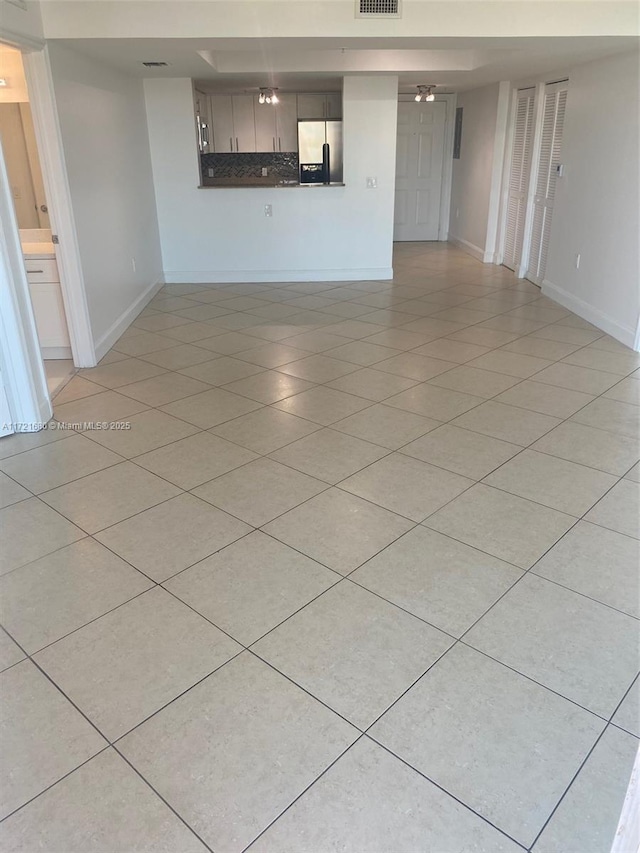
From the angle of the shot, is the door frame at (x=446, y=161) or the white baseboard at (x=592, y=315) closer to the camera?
the white baseboard at (x=592, y=315)

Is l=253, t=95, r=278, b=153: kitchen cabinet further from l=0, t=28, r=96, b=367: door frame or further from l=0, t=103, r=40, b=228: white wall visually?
l=0, t=28, r=96, b=367: door frame

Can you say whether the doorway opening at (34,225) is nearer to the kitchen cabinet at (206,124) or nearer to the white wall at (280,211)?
the white wall at (280,211)

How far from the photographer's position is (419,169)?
979 centimetres

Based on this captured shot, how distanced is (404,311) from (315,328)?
1.05 m

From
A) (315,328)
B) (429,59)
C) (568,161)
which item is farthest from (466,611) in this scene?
(429,59)

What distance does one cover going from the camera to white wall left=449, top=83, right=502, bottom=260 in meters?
7.80

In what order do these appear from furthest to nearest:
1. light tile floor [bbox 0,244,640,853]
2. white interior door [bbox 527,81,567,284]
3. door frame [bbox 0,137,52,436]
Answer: white interior door [bbox 527,81,567,284] → door frame [bbox 0,137,52,436] → light tile floor [bbox 0,244,640,853]

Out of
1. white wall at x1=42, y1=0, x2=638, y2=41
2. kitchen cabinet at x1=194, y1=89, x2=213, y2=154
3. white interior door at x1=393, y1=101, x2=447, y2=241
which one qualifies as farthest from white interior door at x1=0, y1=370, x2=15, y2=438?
white interior door at x1=393, y1=101, x2=447, y2=241

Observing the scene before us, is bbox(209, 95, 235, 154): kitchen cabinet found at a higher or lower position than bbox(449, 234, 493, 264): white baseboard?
higher

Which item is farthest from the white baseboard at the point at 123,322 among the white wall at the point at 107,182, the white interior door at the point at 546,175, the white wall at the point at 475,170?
the white wall at the point at 475,170

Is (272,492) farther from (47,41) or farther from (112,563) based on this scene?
(47,41)

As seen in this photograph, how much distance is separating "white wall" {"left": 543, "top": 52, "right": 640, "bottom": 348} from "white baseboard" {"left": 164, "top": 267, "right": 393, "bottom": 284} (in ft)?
6.83

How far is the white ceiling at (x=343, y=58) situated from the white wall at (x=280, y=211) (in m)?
0.38

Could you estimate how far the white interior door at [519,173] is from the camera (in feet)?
22.8
